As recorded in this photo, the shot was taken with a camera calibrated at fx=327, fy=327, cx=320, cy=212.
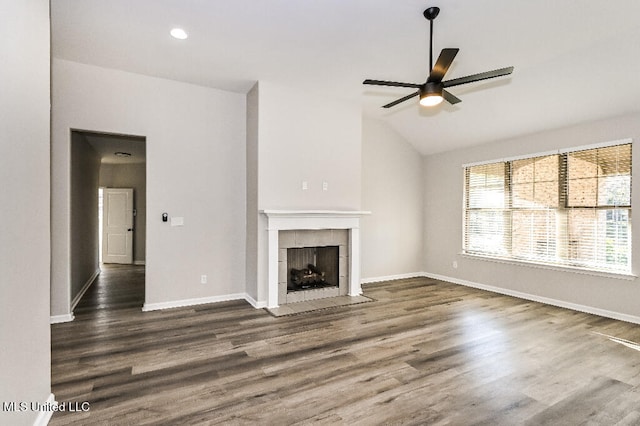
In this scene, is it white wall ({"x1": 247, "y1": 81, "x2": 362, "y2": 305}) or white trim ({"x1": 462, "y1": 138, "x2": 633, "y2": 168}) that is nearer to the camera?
white trim ({"x1": 462, "y1": 138, "x2": 633, "y2": 168})

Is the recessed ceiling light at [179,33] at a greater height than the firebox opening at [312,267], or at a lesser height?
greater

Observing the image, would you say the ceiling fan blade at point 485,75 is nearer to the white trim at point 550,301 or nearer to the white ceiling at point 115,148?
the white trim at point 550,301

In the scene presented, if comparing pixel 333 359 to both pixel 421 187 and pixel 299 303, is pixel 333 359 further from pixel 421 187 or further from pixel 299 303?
pixel 421 187

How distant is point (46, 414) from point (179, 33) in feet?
10.9

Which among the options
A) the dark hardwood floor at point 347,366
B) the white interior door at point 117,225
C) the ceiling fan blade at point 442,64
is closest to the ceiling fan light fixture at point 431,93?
the ceiling fan blade at point 442,64

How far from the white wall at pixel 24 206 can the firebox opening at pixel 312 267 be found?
3210mm

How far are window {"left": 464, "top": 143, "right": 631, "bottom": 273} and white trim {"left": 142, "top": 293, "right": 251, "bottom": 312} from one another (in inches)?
164

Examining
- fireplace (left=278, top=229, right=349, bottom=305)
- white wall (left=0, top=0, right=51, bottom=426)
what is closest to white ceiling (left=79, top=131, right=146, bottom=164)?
fireplace (left=278, top=229, right=349, bottom=305)

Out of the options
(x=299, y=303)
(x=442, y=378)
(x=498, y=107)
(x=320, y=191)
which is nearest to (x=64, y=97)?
(x=320, y=191)

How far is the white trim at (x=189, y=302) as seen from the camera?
170 inches

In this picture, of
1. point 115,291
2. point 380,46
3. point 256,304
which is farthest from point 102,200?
point 380,46

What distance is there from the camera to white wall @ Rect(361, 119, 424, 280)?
607 centimetres

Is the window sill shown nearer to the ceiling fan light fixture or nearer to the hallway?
the ceiling fan light fixture

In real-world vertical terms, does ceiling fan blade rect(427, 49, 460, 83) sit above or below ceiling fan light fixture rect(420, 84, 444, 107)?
above
